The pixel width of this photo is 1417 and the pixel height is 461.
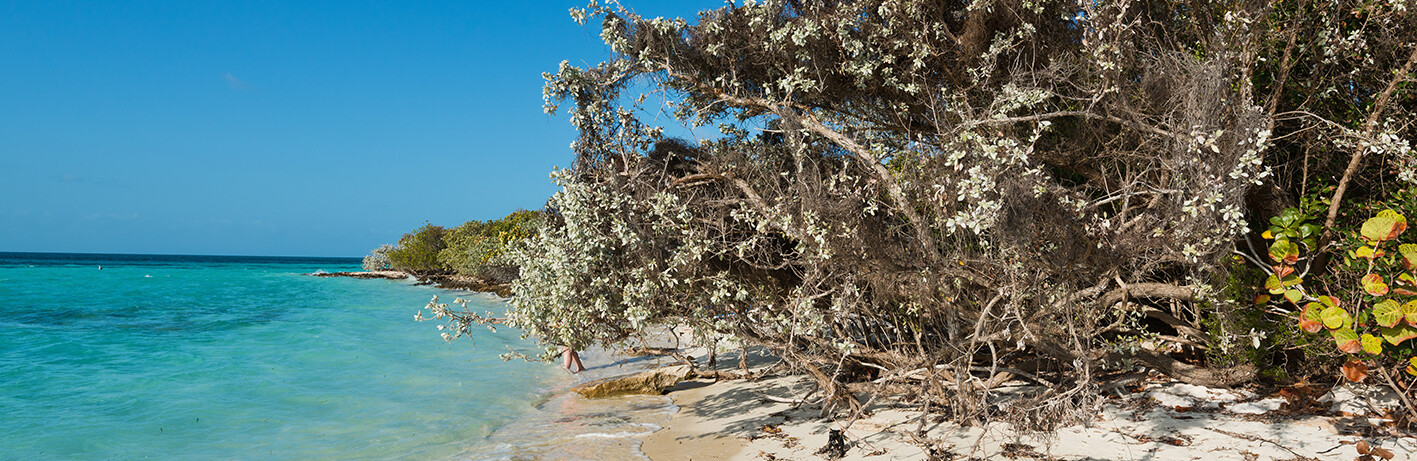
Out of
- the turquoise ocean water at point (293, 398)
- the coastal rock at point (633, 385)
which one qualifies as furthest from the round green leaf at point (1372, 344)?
the coastal rock at point (633, 385)

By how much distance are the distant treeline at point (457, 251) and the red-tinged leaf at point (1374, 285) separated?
21.9 metres

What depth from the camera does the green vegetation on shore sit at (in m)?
5.18

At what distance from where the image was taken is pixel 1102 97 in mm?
5895

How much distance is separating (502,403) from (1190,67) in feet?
28.2

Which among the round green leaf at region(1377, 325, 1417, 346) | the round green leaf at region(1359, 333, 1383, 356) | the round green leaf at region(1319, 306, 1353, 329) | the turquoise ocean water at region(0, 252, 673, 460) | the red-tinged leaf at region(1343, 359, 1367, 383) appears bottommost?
the turquoise ocean water at region(0, 252, 673, 460)

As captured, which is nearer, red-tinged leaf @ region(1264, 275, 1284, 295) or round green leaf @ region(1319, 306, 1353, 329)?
round green leaf @ region(1319, 306, 1353, 329)

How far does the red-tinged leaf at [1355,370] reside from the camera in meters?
5.62

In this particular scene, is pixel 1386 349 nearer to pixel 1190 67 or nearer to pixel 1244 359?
pixel 1244 359

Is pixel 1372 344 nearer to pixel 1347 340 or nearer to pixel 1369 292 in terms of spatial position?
pixel 1347 340

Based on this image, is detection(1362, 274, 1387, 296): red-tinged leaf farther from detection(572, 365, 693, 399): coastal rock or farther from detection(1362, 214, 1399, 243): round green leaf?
detection(572, 365, 693, 399): coastal rock

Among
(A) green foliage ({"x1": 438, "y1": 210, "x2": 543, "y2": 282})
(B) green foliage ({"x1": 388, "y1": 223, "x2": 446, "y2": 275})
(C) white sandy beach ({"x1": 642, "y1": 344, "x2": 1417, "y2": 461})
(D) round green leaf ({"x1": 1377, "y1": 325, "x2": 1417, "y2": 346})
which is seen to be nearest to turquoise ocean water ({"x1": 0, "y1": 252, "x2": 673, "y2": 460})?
(C) white sandy beach ({"x1": 642, "y1": 344, "x2": 1417, "y2": 461})

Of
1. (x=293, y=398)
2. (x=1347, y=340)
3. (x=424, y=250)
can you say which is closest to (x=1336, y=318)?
(x=1347, y=340)

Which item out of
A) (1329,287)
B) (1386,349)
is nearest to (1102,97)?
(1329,287)

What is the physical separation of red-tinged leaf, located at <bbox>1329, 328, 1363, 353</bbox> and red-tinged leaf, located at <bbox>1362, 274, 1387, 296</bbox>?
35cm
